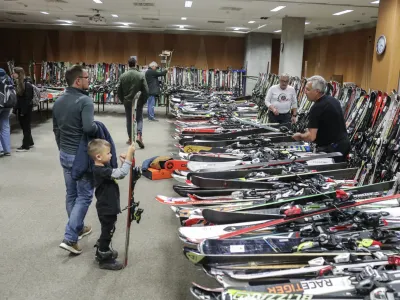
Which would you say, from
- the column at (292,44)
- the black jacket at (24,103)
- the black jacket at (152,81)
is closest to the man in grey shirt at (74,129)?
the black jacket at (24,103)

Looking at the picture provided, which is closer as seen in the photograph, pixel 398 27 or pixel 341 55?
pixel 398 27

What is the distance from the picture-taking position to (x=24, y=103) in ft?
23.1

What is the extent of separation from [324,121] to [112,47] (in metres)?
16.5

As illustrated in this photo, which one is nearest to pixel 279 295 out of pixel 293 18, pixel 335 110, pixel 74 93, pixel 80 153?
pixel 80 153

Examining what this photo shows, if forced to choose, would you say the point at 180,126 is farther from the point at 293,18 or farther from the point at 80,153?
the point at 293,18

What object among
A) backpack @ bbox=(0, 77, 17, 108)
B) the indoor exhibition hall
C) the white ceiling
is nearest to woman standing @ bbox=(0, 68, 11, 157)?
the indoor exhibition hall

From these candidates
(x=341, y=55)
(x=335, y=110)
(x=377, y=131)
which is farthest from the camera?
(x=341, y=55)

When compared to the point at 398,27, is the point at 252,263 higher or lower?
lower

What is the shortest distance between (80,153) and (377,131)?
3.51 meters

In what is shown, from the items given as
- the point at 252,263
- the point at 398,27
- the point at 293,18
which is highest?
the point at 293,18

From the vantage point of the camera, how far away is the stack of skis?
72.1 inches

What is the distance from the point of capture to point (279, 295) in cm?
173

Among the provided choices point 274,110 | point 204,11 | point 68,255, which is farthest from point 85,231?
point 204,11

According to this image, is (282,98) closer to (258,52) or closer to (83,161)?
(83,161)
